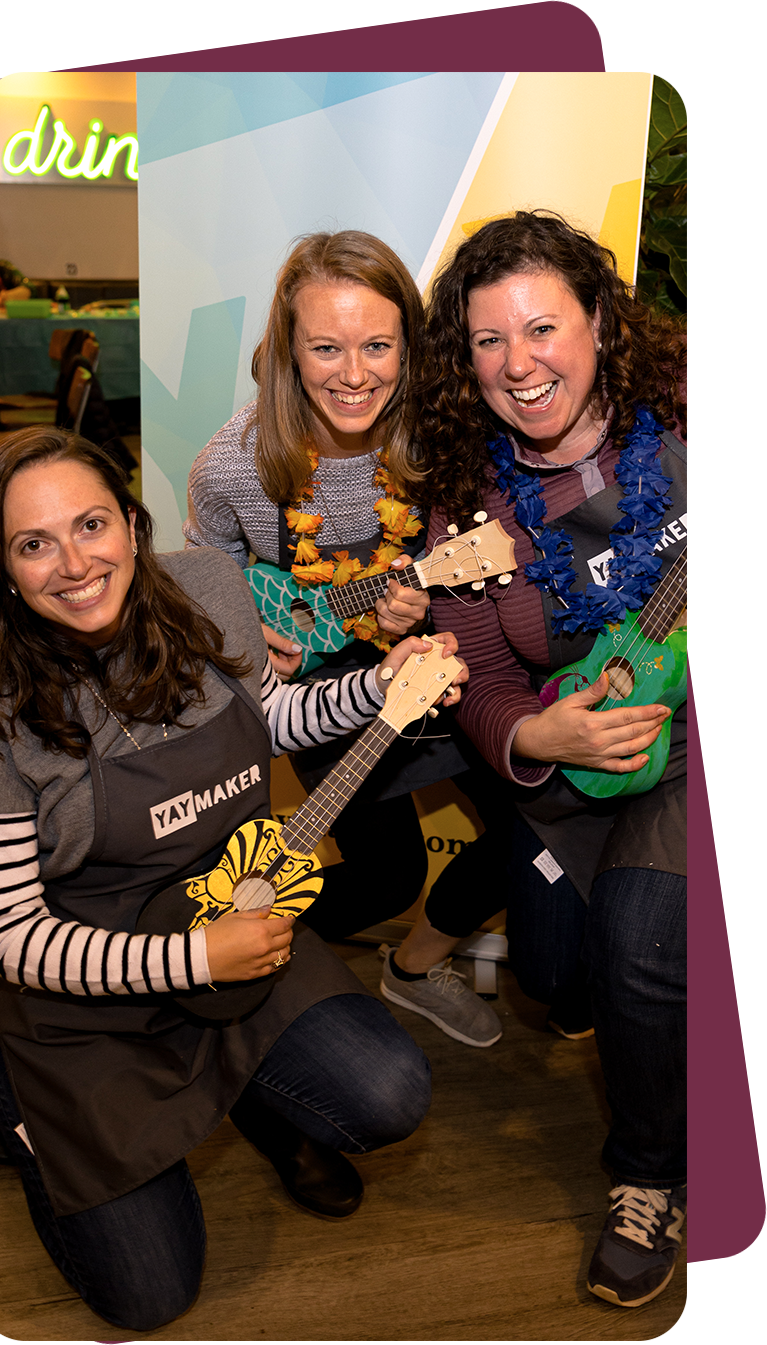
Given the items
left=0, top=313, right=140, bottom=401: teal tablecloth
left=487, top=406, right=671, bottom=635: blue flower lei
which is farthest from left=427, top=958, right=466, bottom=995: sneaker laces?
left=0, top=313, right=140, bottom=401: teal tablecloth

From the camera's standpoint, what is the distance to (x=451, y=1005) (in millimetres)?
2385

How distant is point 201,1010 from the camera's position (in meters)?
1.72

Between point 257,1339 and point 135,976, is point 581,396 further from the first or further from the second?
point 257,1339

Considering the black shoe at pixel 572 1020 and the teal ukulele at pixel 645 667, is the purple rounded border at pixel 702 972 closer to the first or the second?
the teal ukulele at pixel 645 667

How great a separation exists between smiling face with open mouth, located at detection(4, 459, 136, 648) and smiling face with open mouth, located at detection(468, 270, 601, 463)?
678mm

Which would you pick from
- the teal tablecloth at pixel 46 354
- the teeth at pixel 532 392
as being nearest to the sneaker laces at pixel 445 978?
the teeth at pixel 532 392

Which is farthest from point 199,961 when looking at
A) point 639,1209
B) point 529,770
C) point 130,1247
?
point 639,1209

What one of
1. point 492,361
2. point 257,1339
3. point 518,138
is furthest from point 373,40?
point 257,1339

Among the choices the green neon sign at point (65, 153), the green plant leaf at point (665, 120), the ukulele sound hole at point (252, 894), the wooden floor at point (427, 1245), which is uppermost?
the green neon sign at point (65, 153)

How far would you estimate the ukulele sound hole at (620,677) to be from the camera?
5.91 ft

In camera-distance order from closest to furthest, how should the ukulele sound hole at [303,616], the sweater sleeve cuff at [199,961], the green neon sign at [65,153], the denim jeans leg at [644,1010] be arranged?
the sweater sleeve cuff at [199,961]
the denim jeans leg at [644,1010]
the ukulele sound hole at [303,616]
the green neon sign at [65,153]

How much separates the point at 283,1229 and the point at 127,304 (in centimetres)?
763

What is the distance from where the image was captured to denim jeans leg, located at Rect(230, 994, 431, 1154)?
1.80 m

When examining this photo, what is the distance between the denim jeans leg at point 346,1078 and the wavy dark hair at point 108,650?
0.61 metres
